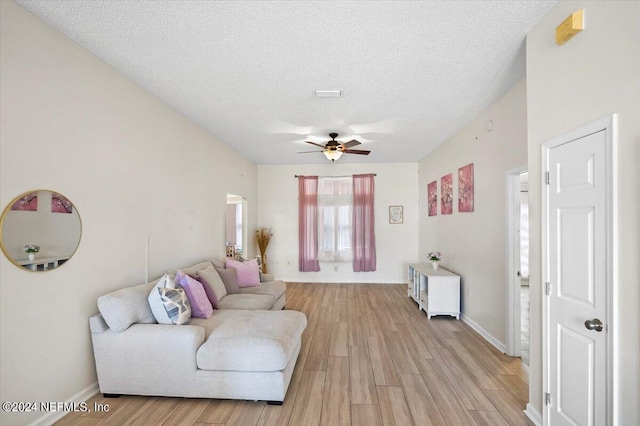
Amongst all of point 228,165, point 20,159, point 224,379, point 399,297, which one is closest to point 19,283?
point 20,159

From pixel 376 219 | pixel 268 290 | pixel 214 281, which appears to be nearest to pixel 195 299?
pixel 214 281

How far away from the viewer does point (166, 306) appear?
8.66 ft

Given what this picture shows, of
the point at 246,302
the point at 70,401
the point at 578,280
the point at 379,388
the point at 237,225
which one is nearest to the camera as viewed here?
the point at 578,280

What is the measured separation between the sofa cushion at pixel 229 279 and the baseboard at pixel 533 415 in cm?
342

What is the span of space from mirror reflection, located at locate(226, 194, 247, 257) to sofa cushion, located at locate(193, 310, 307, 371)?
11.5ft

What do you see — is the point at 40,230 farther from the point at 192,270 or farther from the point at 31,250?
the point at 192,270

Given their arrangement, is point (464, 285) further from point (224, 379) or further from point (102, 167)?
point (102, 167)

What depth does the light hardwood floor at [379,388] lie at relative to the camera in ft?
7.33

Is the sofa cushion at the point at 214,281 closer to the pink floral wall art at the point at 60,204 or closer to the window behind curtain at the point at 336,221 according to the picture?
the pink floral wall art at the point at 60,204

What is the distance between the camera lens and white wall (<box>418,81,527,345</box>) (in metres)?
3.21

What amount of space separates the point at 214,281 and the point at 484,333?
11.6 ft

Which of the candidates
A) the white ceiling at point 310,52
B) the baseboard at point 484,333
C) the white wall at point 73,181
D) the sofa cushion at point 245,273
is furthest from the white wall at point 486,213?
the white wall at point 73,181

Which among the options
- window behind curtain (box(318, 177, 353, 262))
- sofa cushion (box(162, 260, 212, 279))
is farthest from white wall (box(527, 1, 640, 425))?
window behind curtain (box(318, 177, 353, 262))

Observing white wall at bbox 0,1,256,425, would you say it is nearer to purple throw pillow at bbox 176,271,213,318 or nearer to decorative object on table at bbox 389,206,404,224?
purple throw pillow at bbox 176,271,213,318
